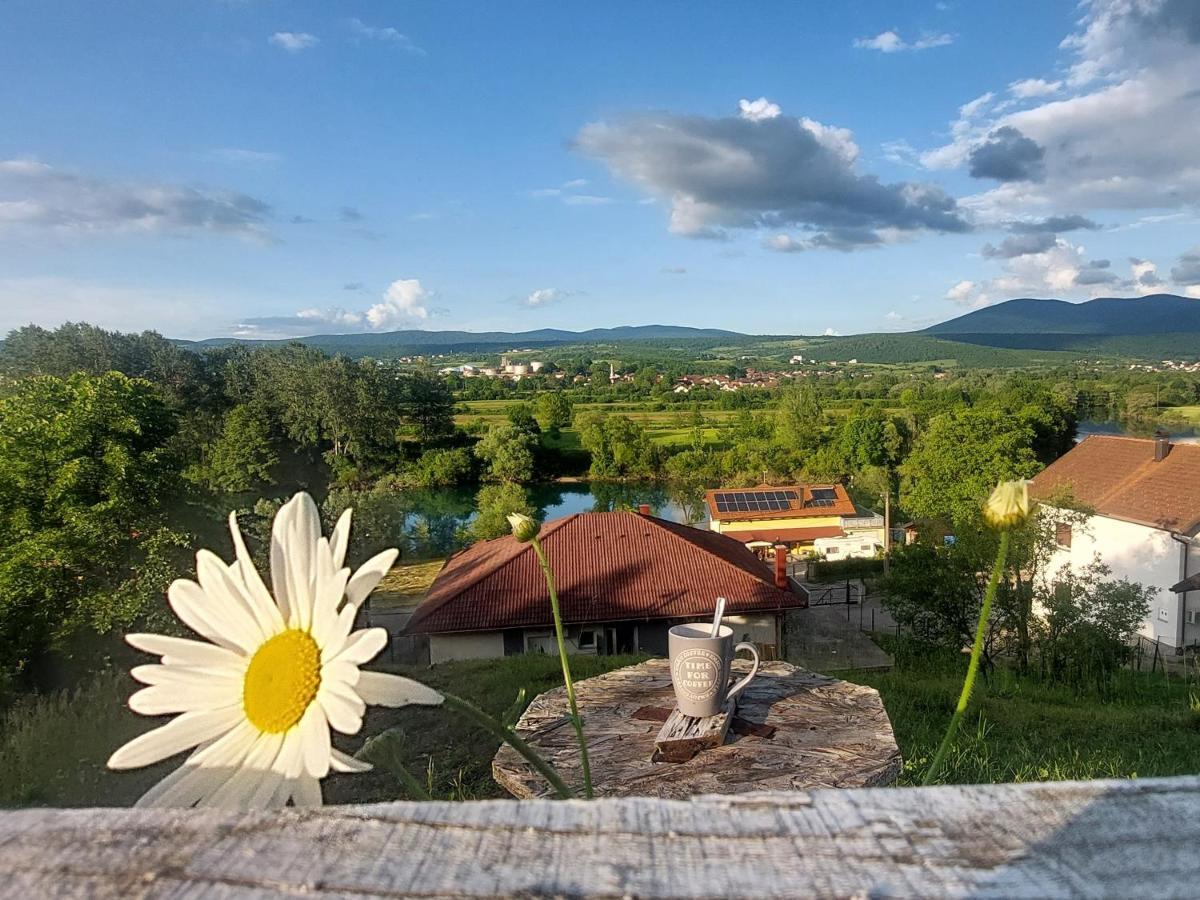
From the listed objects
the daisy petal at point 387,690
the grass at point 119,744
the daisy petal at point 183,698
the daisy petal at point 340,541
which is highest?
the daisy petal at point 340,541

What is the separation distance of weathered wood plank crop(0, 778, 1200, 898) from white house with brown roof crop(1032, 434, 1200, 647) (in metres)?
14.7

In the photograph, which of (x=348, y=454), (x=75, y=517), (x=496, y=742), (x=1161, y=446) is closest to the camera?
(x=496, y=742)

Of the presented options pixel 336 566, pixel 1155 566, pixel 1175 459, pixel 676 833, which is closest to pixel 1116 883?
pixel 676 833

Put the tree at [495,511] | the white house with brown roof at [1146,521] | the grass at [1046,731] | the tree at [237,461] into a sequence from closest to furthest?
the grass at [1046,731]
the white house with brown roof at [1146,521]
the tree at [237,461]
the tree at [495,511]

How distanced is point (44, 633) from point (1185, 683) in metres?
14.1

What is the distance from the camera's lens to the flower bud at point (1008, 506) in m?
0.90

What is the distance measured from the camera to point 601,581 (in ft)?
41.9

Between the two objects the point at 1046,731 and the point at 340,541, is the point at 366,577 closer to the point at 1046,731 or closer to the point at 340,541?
the point at 340,541

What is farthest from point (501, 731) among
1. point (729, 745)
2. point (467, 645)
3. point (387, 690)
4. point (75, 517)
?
point (75, 517)

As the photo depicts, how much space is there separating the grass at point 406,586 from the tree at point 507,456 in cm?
1710

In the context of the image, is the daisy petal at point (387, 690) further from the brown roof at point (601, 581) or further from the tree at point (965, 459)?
the tree at point (965, 459)

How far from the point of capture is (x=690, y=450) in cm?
4600

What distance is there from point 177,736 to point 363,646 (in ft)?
0.75

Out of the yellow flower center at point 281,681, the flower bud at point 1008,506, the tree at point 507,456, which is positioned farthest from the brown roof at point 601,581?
the tree at point 507,456
